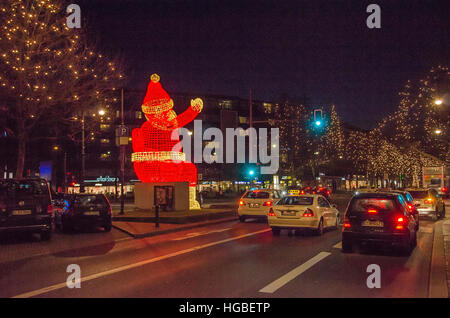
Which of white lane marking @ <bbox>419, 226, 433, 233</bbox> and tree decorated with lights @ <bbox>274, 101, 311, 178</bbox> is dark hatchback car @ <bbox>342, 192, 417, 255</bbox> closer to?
white lane marking @ <bbox>419, 226, 433, 233</bbox>

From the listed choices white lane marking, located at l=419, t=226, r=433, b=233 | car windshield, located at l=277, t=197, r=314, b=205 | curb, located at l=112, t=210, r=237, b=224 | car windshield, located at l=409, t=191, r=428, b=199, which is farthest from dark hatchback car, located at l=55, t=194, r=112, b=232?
car windshield, located at l=409, t=191, r=428, b=199

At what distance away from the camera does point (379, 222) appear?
11.6m

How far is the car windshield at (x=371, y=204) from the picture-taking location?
464 inches

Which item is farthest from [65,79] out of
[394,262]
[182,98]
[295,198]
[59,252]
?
[182,98]

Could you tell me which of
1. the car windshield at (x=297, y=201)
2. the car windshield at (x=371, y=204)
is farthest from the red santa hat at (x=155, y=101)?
the car windshield at (x=371, y=204)

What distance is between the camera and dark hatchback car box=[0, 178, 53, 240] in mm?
14102

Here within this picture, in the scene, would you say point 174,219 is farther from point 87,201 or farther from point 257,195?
point 87,201

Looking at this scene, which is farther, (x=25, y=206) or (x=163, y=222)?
(x=163, y=222)

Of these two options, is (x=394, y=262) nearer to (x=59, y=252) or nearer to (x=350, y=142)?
(x=59, y=252)

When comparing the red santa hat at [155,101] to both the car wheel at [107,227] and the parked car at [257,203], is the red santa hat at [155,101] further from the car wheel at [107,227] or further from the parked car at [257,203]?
the car wheel at [107,227]

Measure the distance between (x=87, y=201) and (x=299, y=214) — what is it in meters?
8.26

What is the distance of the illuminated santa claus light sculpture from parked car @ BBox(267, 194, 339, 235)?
8.06m

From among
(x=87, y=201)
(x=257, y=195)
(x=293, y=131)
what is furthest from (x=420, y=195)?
(x=293, y=131)

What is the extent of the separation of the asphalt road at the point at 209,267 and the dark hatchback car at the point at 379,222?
16.9 inches
